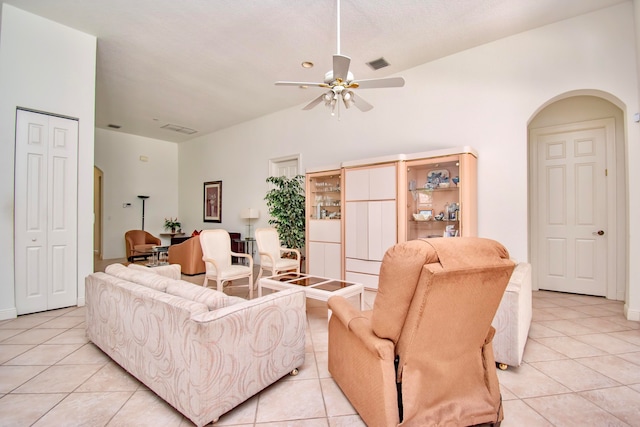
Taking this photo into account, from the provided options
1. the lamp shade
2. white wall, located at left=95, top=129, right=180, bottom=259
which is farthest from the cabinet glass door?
white wall, located at left=95, top=129, right=180, bottom=259

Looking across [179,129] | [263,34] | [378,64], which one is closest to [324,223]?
[378,64]

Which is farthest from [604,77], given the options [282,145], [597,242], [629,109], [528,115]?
[282,145]

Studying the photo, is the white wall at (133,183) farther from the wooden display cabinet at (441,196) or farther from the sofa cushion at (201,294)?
the sofa cushion at (201,294)

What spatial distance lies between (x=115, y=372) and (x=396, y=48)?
14.7 ft

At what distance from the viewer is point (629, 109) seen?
3.12 m

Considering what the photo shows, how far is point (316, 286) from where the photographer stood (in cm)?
306

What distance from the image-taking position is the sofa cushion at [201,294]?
1.77 meters

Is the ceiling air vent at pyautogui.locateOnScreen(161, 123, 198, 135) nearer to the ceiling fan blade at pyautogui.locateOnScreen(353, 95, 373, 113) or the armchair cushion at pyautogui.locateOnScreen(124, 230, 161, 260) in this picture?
the armchair cushion at pyautogui.locateOnScreen(124, 230, 161, 260)

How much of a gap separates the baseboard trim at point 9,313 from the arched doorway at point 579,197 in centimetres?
666

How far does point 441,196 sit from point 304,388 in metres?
2.95

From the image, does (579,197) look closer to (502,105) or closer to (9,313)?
(502,105)

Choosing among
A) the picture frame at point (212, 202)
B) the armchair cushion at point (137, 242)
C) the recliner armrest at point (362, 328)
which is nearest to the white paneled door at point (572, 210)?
the recliner armrest at point (362, 328)

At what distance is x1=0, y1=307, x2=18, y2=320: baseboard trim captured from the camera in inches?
127

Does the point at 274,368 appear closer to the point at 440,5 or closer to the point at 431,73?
the point at 440,5
